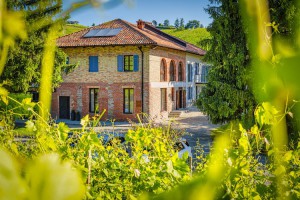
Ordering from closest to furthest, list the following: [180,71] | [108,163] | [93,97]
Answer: [108,163] < [93,97] < [180,71]

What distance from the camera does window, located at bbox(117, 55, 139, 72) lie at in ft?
76.9

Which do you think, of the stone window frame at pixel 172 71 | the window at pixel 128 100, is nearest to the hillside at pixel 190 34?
the stone window frame at pixel 172 71

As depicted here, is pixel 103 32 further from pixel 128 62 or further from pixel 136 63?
pixel 136 63

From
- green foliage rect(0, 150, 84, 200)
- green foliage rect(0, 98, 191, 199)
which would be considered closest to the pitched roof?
green foliage rect(0, 98, 191, 199)

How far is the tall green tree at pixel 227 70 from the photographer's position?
1597 centimetres

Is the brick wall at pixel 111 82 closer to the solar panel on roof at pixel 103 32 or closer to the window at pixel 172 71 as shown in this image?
the solar panel on roof at pixel 103 32

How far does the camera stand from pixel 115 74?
23.8 meters

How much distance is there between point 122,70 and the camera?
77.6ft

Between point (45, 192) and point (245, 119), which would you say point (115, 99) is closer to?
point (245, 119)

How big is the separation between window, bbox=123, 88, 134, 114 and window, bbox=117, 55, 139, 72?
56.3 inches

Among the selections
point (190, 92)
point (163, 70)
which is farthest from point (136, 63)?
point (190, 92)

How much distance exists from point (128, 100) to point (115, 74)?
208 cm

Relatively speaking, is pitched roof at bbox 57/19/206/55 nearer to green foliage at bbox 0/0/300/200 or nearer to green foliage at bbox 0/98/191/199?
green foliage at bbox 0/98/191/199

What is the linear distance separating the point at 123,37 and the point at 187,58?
914 cm
